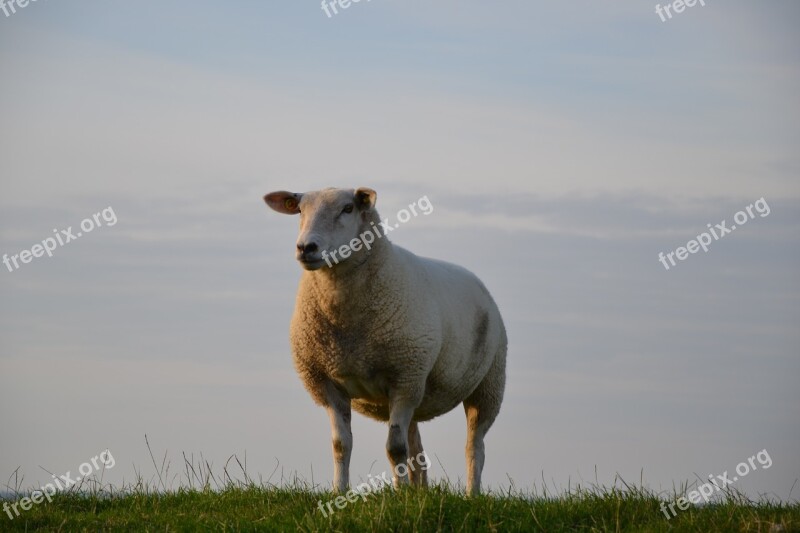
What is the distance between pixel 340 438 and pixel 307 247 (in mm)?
1863

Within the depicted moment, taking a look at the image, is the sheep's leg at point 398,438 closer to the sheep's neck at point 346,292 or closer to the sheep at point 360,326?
the sheep at point 360,326

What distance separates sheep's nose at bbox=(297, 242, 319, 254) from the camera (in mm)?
9852

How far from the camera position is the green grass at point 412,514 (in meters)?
8.16

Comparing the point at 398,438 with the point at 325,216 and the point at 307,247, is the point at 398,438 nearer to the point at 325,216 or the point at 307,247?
the point at 307,247

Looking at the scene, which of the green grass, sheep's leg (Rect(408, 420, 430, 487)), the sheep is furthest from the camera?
sheep's leg (Rect(408, 420, 430, 487))

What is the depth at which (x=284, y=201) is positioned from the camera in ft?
35.2

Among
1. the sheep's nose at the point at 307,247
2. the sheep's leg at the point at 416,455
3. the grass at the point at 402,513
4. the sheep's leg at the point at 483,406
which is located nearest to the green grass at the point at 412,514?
the grass at the point at 402,513

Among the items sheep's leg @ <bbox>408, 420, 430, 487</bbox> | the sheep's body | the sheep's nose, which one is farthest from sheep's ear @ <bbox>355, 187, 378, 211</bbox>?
sheep's leg @ <bbox>408, 420, 430, 487</bbox>

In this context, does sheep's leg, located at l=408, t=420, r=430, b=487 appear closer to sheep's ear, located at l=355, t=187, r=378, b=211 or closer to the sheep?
the sheep

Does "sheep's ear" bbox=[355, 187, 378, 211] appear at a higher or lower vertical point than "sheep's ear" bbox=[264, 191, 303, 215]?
lower

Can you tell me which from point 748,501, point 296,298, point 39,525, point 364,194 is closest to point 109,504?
point 39,525

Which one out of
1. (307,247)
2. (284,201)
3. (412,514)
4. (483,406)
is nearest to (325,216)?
(307,247)

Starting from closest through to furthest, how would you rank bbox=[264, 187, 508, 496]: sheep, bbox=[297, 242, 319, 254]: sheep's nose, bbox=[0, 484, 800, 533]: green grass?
bbox=[0, 484, 800, 533]: green grass < bbox=[297, 242, 319, 254]: sheep's nose < bbox=[264, 187, 508, 496]: sheep

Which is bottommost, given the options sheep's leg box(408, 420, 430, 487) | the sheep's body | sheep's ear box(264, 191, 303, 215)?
sheep's leg box(408, 420, 430, 487)
